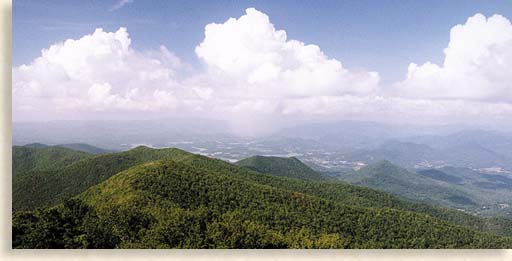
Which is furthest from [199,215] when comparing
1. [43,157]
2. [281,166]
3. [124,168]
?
[281,166]

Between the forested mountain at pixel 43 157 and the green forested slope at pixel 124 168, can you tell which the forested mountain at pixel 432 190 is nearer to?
the green forested slope at pixel 124 168

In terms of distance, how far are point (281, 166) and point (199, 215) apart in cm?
2515

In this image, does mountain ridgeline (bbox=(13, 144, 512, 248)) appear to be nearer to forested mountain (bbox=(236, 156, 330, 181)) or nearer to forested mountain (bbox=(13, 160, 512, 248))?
forested mountain (bbox=(13, 160, 512, 248))

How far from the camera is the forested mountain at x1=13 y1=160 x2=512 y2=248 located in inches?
342

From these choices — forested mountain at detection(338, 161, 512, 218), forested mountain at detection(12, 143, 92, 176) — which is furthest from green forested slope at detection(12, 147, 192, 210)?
forested mountain at detection(338, 161, 512, 218)

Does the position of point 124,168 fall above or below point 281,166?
above

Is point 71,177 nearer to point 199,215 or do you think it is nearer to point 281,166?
point 199,215

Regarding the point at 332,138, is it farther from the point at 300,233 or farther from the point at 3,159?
the point at 3,159

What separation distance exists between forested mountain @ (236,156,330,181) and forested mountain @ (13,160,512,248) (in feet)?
60.1

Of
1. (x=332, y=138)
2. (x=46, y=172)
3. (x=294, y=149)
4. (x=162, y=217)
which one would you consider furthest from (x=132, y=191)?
(x=332, y=138)

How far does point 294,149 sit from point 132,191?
27.8 metres

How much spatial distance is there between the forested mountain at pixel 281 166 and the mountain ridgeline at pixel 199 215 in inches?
478

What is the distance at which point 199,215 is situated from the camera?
10570mm

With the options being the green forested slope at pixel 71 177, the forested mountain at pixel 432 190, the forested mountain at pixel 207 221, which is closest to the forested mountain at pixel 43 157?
the green forested slope at pixel 71 177
